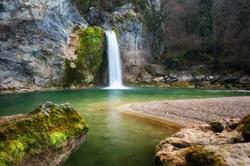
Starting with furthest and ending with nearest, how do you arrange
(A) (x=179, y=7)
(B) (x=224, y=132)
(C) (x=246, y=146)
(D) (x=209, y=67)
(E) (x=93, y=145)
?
(A) (x=179, y=7) → (D) (x=209, y=67) → (E) (x=93, y=145) → (B) (x=224, y=132) → (C) (x=246, y=146)

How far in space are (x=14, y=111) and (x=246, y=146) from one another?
51.8 feet

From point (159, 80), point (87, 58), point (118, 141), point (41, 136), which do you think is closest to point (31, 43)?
point (87, 58)

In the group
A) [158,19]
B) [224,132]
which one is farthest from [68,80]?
[224,132]

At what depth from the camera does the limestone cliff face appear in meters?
35.6

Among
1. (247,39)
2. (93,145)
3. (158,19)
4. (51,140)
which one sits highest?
(158,19)

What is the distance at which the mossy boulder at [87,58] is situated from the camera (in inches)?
1617

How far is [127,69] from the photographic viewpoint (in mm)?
46875

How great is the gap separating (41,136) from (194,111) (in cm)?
1104

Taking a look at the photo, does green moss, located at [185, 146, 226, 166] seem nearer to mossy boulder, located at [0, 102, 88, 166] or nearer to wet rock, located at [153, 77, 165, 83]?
mossy boulder, located at [0, 102, 88, 166]

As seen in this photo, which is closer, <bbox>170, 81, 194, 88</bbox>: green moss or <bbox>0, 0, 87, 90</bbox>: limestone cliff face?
<bbox>0, 0, 87, 90</bbox>: limestone cliff face

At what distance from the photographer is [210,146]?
6.98 metres

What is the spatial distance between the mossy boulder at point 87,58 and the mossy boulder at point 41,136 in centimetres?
3079

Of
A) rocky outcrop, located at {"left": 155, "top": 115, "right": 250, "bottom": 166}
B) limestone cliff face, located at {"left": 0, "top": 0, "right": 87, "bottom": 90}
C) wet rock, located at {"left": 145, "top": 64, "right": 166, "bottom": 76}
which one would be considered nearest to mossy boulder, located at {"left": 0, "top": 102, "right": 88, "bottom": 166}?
rocky outcrop, located at {"left": 155, "top": 115, "right": 250, "bottom": 166}

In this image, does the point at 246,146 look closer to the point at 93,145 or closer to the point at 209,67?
the point at 93,145
